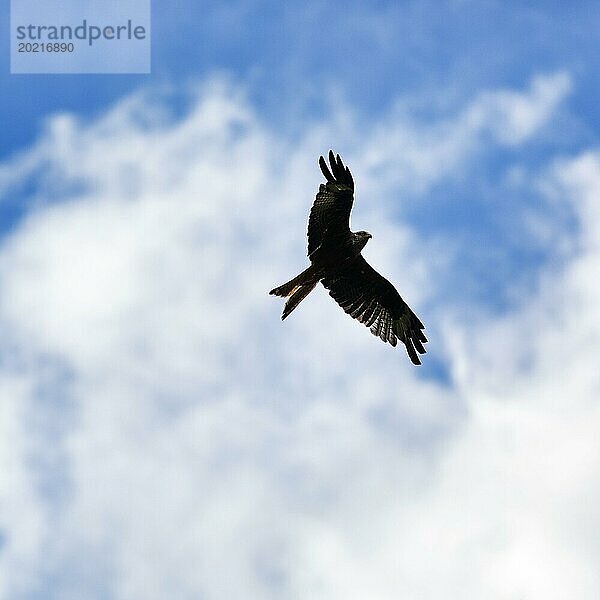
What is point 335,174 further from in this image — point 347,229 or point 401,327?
point 401,327

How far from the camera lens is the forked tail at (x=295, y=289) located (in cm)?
2086

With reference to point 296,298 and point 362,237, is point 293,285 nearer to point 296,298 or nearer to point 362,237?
point 296,298

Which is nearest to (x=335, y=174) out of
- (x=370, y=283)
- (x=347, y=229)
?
(x=347, y=229)

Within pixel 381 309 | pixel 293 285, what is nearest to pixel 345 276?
pixel 381 309

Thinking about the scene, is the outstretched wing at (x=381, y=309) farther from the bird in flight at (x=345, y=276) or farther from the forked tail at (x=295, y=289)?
the forked tail at (x=295, y=289)

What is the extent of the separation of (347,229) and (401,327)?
94.5 inches

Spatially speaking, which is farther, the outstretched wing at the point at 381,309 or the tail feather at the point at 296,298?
the outstretched wing at the point at 381,309

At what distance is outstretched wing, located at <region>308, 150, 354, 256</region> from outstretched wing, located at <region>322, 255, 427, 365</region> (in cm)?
135

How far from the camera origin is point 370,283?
22234 millimetres

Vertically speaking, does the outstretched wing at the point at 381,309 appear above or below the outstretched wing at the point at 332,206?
below

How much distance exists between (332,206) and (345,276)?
1.72 m

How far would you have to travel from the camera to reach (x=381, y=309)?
2250 centimetres

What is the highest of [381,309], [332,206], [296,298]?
[332,206]

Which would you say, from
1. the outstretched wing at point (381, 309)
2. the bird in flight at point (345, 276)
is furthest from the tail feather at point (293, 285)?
the outstretched wing at point (381, 309)
